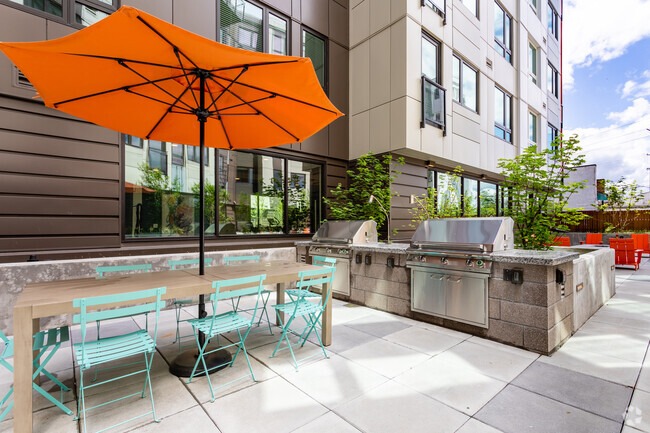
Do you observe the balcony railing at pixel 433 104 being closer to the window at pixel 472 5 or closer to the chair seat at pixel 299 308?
the window at pixel 472 5

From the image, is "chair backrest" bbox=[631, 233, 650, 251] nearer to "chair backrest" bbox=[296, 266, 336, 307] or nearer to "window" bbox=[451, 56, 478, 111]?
"window" bbox=[451, 56, 478, 111]

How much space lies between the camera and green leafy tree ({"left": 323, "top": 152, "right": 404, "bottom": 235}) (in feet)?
23.9

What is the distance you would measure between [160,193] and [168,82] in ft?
9.66

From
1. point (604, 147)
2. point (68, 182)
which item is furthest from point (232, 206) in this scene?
point (604, 147)

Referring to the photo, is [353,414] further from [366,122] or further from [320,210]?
[366,122]

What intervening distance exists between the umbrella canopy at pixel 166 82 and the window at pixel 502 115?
31.0 feet

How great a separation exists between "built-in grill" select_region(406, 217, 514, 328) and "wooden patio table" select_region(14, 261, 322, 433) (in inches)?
63.3

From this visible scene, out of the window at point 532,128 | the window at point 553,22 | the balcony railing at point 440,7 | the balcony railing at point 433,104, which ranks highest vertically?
the window at point 553,22

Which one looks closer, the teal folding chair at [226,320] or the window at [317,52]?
the teal folding chair at [226,320]

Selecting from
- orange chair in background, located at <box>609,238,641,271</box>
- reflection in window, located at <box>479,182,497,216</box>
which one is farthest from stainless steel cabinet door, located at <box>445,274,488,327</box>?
orange chair in background, located at <box>609,238,641,271</box>

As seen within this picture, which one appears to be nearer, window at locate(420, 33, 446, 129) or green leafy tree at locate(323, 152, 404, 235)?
green leafy tree at locate(323, 152, 404, 235)

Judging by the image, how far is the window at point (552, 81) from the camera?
14711 mm

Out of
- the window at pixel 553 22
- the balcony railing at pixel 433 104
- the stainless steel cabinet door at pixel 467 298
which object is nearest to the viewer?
the stainless steel cabinet door at pixel 467 298

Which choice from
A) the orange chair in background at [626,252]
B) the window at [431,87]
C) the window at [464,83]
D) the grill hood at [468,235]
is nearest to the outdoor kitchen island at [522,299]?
the grill hood at [468,235]
